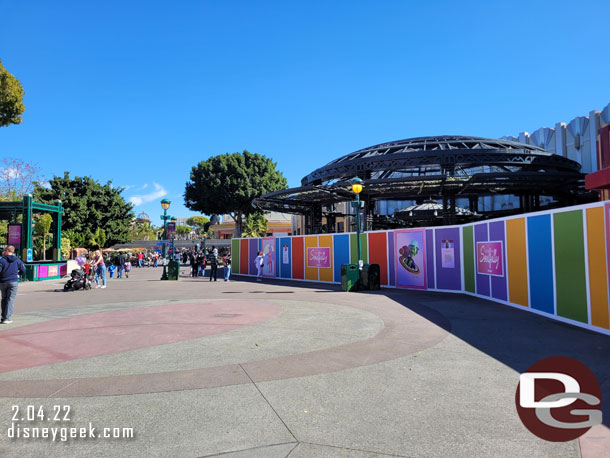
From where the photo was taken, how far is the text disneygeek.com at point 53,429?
3559 mm

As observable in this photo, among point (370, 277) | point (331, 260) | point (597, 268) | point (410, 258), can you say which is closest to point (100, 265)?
point (331, 260)

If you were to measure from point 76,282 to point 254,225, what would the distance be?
134 ft

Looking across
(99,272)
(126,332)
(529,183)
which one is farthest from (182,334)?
(529,183)

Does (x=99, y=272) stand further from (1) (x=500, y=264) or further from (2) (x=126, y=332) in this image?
(1) (x=500, y=264)

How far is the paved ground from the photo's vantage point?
3396mm

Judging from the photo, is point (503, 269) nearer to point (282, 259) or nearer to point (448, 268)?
point (448, 268)

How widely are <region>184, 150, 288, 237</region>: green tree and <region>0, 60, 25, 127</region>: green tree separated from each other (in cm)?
2788

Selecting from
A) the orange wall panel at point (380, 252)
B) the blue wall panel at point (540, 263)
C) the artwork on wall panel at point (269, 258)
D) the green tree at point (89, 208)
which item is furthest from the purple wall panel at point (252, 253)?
the green tree at point (89, 208)

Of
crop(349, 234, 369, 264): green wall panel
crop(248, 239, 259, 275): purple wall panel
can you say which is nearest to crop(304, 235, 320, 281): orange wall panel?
crop(349, 234, 369, 264): green wall panel

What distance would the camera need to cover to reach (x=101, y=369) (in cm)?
554

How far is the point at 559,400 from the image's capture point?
14.1 ft

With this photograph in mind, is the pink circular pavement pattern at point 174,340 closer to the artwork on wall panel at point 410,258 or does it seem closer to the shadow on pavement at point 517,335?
the shadow on pavement at point 517,335

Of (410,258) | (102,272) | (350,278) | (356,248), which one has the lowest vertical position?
(350,278)

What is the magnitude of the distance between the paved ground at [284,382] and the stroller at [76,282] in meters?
7.59
